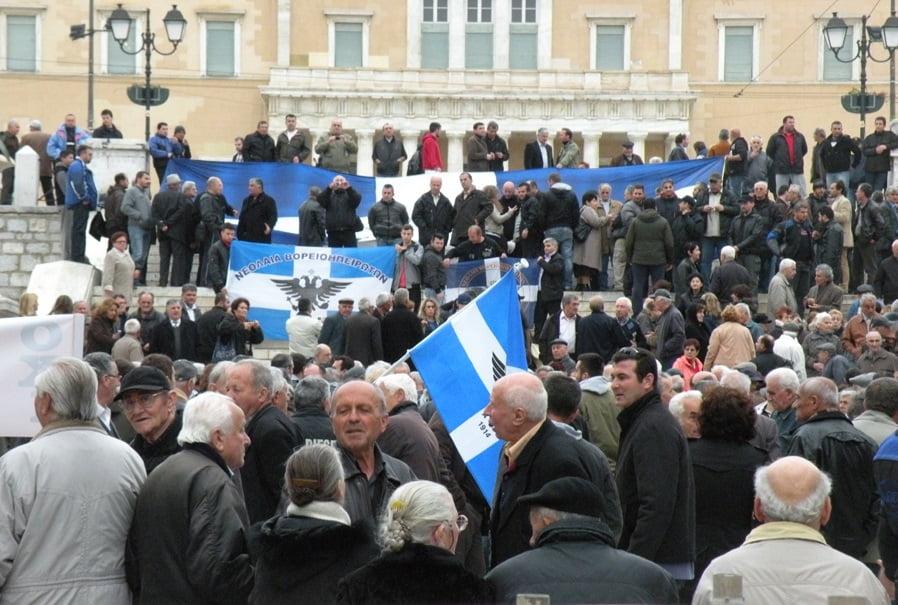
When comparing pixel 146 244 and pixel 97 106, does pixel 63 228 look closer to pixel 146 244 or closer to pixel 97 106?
pixel 146 244

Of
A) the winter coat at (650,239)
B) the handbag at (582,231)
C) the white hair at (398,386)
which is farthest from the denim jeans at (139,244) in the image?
the white hair at (398,386)

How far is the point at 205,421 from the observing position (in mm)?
7609

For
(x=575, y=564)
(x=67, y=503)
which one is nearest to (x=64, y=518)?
(x=67, y=503)

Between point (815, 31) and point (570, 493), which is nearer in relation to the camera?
point (570, 493)

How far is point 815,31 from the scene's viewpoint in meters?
60.9

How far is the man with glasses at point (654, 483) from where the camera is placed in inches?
334

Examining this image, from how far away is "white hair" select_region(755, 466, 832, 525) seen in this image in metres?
6.56

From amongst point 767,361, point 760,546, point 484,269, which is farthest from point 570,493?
point 484,269

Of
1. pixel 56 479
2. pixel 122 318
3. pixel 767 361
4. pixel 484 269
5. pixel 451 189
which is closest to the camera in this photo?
pixel 56 479

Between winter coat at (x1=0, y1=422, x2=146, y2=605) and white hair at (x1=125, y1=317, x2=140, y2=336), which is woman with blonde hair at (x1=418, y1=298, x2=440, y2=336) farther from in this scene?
winter coat at (x1=0, y1=422, x2=146, y2=605)

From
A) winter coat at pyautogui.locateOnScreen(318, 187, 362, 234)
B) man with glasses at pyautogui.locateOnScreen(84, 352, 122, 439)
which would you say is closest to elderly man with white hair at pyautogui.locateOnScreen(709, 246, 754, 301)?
winter coat at pyautogui.locateOnScreen(318, 187, 362, 234)

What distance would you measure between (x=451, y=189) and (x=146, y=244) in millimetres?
5287

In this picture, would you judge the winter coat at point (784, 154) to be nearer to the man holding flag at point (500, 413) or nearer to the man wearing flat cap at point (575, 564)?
the man holding flag at point (500, 413)

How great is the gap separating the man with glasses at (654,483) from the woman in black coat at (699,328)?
11533mm
